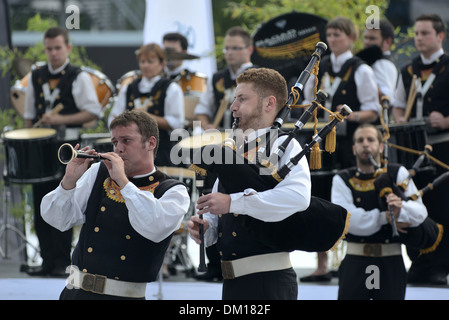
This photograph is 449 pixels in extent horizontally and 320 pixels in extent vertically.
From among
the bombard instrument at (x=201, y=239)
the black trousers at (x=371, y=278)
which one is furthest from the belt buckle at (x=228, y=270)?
the black trousers at (x=371, y=278)

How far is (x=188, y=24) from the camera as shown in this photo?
9750 mm

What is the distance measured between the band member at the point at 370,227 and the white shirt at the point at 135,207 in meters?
2.11

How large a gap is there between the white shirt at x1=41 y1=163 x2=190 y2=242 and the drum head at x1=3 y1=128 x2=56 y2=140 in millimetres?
3404

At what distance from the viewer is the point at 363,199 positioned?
19.7 feet

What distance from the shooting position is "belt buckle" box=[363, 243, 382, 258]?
582 cm

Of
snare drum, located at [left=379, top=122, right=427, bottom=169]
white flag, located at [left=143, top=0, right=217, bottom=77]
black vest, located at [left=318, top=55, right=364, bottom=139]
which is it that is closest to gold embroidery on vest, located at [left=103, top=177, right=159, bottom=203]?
snare drum, located at [left=379, top=122, right=427, bottom=169]

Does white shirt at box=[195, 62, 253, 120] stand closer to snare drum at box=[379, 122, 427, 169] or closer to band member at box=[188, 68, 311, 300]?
snare drum at box=[379, 122, 427, 169]

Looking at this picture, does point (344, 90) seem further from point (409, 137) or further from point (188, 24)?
point (188, 24)

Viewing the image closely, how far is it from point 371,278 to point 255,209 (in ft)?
7.58

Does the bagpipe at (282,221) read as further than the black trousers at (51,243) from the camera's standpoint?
No

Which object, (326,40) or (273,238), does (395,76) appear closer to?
(326,40)

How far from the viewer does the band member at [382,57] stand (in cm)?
746

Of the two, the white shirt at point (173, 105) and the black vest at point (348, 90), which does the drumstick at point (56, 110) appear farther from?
the black vest at point (348, 90)

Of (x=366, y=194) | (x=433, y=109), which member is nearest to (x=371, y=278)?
(x=366, y=194)
